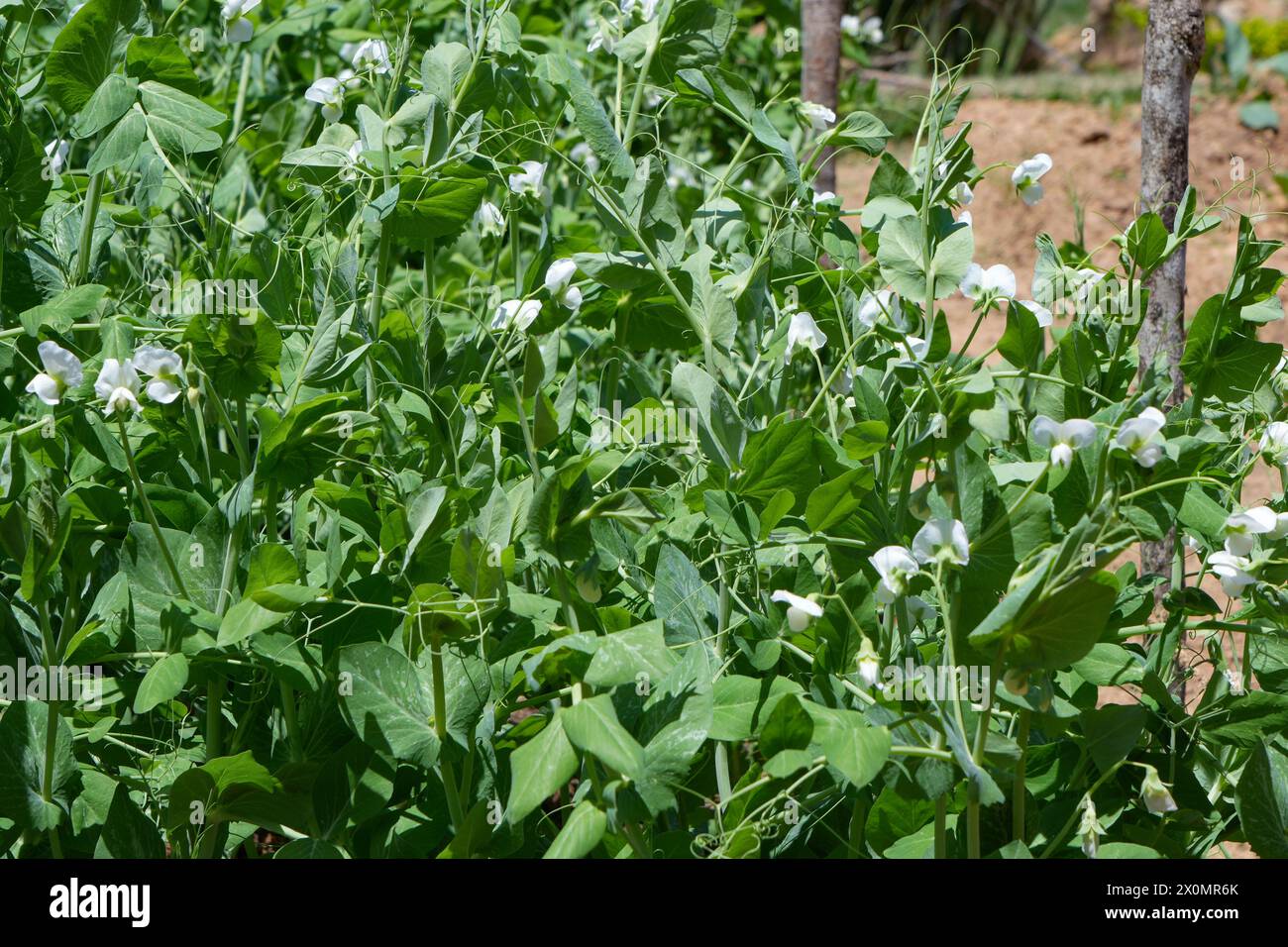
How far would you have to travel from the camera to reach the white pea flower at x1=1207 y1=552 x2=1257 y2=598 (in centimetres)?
97

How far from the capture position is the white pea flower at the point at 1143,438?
0.84 meters

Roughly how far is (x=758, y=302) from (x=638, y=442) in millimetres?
184

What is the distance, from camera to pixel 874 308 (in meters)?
1.16

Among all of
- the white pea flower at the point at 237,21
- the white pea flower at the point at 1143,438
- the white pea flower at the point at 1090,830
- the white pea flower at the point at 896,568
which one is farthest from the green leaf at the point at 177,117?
the white pea flower at the point at 1090,830

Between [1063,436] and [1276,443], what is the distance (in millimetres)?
314

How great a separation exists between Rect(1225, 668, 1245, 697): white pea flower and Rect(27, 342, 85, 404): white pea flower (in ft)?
3.29

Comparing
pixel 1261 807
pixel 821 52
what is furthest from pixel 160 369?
pixel 821 52

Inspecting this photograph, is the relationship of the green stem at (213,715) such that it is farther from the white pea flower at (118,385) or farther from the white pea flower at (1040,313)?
the white pea flower at (1040,313)

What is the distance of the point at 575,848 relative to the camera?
85cm

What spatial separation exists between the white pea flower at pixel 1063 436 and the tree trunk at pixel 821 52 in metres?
1.58

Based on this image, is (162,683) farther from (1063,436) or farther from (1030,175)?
(1030,175)

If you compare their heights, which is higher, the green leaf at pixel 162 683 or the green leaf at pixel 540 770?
the green leaf at pixel 162 683
